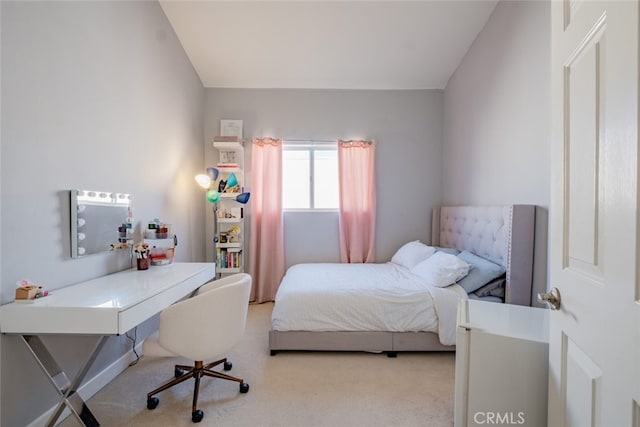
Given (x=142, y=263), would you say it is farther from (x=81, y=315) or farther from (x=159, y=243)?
(x=81, y=315)

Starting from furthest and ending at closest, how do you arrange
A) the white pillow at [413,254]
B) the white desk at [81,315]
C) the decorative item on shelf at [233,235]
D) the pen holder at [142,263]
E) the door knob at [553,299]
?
the decorative item on shelf at [233,235]
the white pillow at [413,254]
the pen holder at [142,263]
the white desk at [81,315]
the door knob at [553,299]

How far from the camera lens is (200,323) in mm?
1650

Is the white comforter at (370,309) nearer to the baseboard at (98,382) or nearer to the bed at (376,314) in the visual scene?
the bed at (376,314)

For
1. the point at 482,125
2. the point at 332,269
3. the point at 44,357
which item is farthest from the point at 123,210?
the point at 482,125

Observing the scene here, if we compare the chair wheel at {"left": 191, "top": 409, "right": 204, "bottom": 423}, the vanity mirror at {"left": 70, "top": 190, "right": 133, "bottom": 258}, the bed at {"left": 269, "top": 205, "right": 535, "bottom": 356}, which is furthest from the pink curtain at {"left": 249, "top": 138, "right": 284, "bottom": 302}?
the chair wheel at {"left": 191, "top": 409, "right": 204, "bottom": 423}

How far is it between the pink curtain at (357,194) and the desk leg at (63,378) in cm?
276

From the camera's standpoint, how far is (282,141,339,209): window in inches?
153

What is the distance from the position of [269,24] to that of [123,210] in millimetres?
2253

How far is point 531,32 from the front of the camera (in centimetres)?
206

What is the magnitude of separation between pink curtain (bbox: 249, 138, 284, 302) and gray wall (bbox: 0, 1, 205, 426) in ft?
3.79

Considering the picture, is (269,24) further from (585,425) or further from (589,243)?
(585,425)

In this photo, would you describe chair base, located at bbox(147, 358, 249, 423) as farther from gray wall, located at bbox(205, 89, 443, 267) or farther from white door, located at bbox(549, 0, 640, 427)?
gray wall, located at bbox(205, 89, 443, 267)

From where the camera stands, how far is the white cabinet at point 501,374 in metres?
1.20

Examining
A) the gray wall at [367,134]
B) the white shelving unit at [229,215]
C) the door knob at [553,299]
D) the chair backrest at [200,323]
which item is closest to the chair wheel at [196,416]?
the chair backrest at [200,323]
